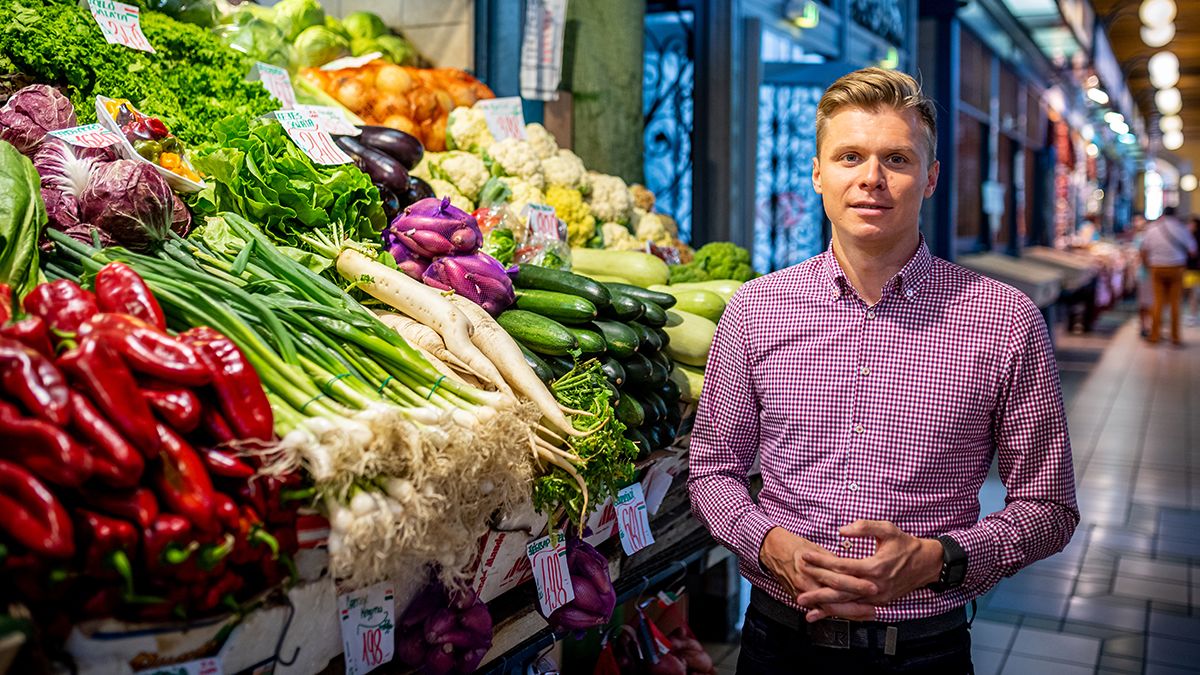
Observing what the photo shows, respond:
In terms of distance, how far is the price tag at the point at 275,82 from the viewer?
3.28 metres

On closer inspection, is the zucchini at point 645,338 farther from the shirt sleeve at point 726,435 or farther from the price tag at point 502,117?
the price tag at point 502,117

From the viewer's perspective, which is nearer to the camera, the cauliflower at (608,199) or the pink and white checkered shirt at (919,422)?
the pink and white checkered shirt at (919,422)

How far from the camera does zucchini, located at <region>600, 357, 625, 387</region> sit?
248 cm

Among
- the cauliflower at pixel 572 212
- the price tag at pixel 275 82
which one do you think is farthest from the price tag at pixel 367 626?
the cauliflower at pixel 572 212

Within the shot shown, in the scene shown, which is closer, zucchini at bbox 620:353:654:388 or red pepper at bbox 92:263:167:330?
red pepper at bbox 92:263:167:330

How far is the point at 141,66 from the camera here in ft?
9.47

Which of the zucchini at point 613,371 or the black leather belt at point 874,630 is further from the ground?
the zucchini at point 613,371

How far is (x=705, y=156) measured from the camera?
5.69 meters

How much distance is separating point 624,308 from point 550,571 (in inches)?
30.5

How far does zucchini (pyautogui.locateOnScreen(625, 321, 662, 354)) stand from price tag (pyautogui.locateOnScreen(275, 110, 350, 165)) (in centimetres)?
87

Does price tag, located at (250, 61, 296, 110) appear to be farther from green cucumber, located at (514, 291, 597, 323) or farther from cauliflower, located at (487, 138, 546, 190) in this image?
green cucumber, located at (514, 291, 597, 323)

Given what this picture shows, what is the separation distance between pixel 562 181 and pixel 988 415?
2265mm

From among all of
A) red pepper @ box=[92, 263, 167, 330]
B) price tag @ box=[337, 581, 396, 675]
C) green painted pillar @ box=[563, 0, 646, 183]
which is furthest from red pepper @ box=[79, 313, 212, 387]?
green painted pillar @ box=[563, 0, 646, 183]

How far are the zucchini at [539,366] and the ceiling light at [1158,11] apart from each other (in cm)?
989
